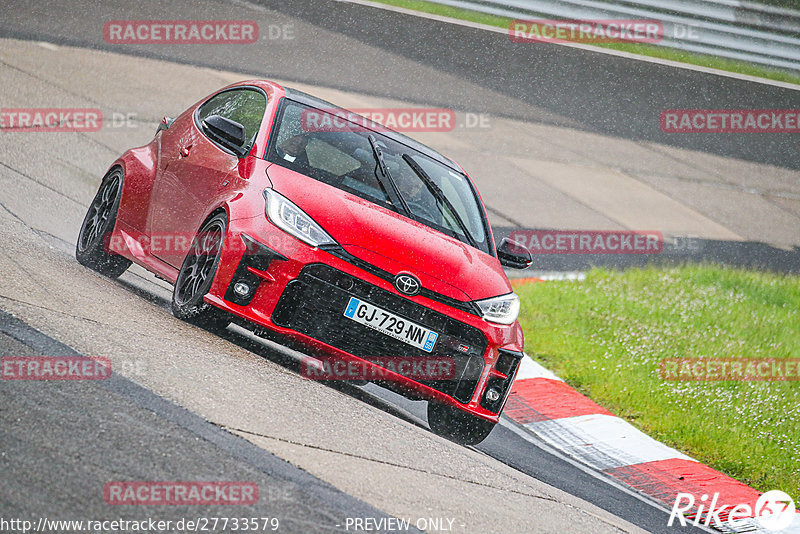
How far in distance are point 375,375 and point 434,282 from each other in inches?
22.8

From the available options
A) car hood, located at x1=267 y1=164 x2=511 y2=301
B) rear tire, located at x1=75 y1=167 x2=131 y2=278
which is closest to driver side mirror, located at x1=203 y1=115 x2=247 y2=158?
car hood, located at x1=267 y1=164 x2=511 y2=301

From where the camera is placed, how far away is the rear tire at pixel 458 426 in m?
6.11

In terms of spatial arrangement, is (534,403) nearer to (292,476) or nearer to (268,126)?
(268,126)

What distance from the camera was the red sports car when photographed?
18.5 ft

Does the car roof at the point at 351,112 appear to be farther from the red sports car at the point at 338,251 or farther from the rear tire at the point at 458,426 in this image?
the rear tire at the point at 458,426

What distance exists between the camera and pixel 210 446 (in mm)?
4254

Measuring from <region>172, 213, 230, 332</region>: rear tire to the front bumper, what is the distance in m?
0.10

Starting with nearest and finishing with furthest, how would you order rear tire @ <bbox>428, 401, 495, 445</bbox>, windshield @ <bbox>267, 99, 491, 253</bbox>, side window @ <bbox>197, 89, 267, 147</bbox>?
rear tire @ <bbox>428, 401, 495, 445</bbox>
windshield @ <bbox>267, 99, 491, 253</bbox>
side window @ <bbox>197, 89, 267, 147</bbox>

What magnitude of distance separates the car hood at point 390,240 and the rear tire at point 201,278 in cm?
43

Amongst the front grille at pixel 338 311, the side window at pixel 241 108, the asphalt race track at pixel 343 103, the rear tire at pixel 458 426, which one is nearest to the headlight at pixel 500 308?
the front grille at pixel 338 311

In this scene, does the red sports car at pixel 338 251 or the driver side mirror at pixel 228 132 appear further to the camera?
the driver side mirror at pixel 228 132

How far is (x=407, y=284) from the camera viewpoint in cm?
569

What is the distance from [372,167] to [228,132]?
0.88m

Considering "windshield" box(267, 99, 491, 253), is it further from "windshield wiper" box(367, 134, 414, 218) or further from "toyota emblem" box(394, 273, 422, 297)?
"toyota emblem" box(394, 273, 422, 297)
